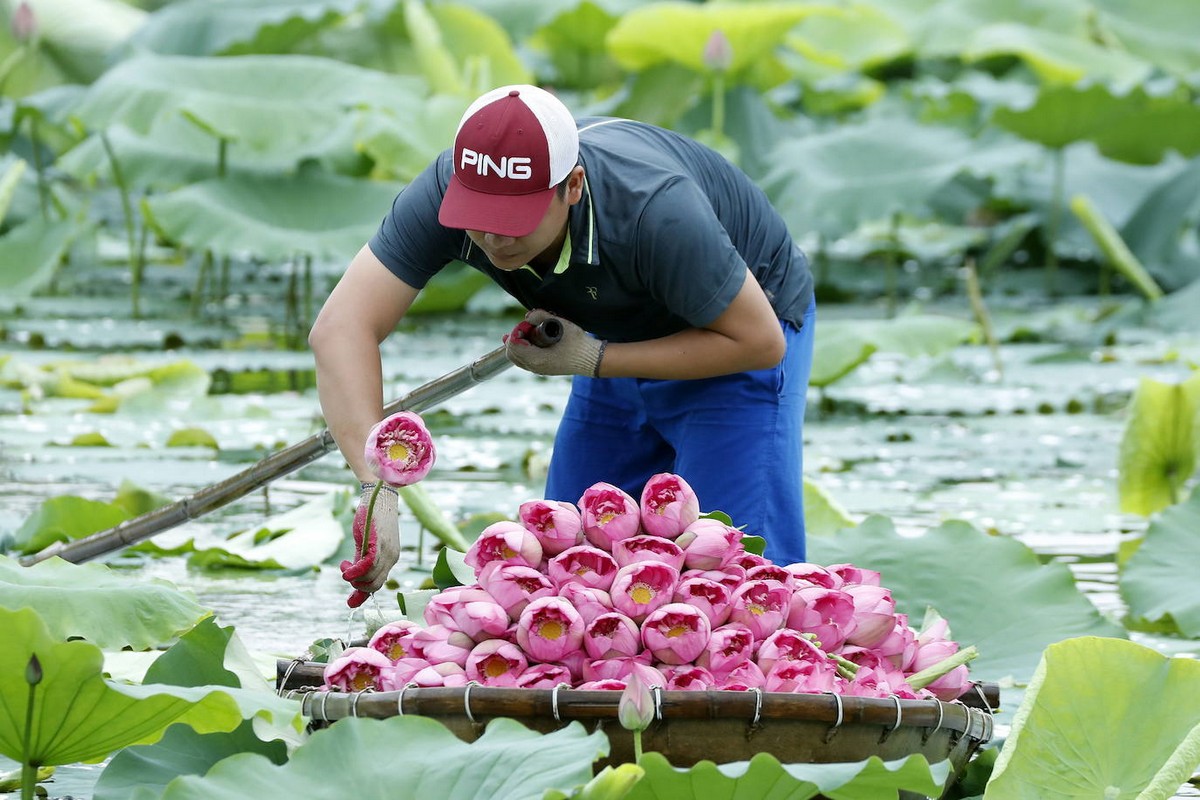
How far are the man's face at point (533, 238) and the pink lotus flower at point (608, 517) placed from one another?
36cm

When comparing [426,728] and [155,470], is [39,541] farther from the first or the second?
[426,728]

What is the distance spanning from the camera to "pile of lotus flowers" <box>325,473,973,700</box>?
6.39 feet

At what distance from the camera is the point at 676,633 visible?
6.42 feet

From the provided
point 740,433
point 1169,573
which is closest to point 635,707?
point 740,433

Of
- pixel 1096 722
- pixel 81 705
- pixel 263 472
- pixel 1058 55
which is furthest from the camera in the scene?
pixel 1058 55

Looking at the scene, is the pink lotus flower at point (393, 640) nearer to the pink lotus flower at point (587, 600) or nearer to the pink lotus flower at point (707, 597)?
the pink lotus flower at point (587, 600)

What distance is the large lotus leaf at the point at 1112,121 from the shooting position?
7.18 metres

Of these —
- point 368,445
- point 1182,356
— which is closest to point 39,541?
point 368,445

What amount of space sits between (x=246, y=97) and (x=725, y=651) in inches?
203

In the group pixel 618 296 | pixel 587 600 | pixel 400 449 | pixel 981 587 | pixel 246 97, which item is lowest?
pixel 981 587

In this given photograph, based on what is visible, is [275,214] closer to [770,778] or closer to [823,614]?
[823,614]

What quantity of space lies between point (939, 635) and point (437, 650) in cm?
64

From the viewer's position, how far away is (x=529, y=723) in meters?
1.84

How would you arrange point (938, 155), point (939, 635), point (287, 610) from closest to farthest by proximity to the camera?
point (939, 635) → point (287, 610) → point (938, 155)
